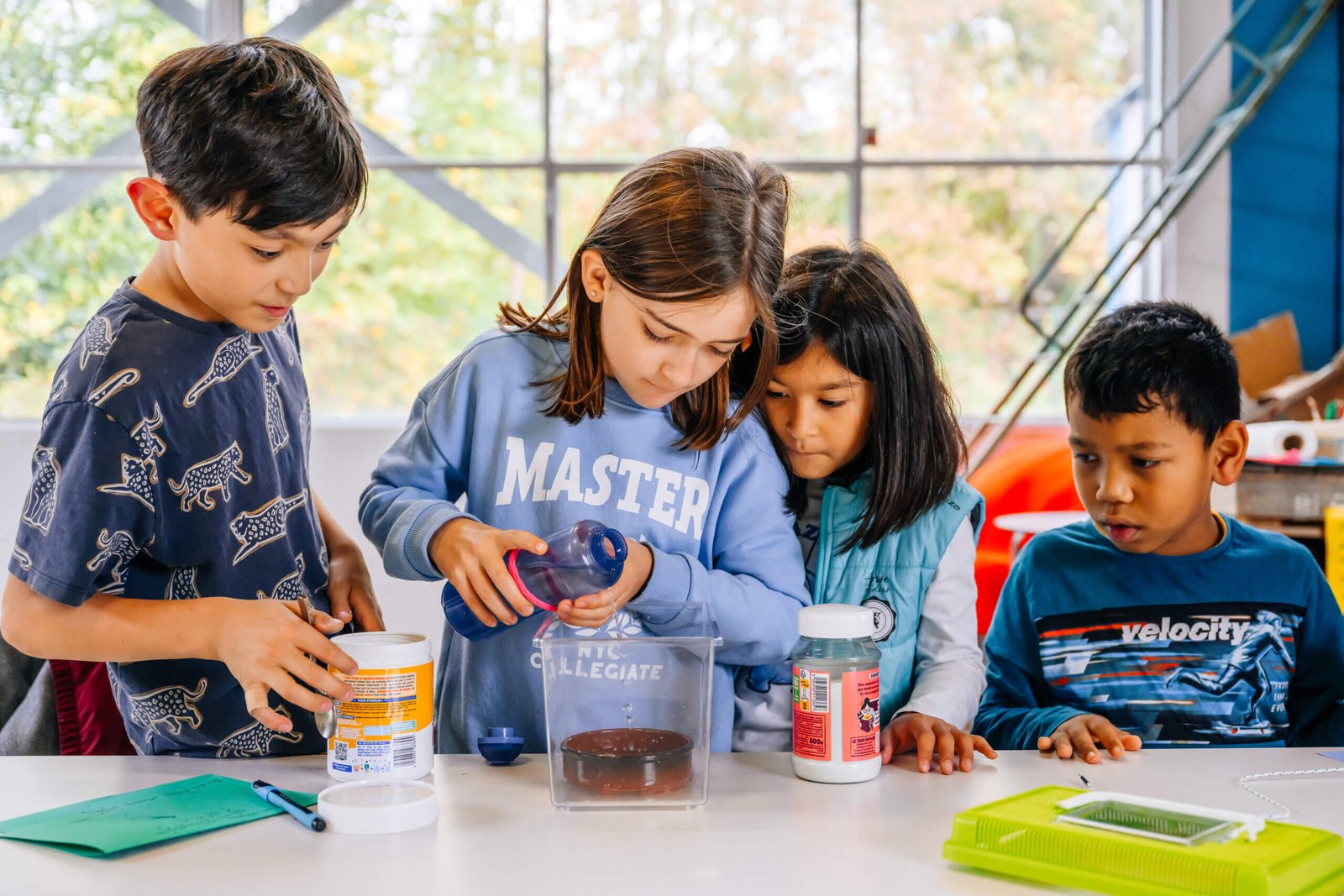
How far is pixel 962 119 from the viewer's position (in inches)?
161

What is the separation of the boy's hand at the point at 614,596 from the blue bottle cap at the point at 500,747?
158mm

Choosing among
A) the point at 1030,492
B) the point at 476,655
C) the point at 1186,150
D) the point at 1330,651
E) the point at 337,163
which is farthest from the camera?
the point at 1186,150

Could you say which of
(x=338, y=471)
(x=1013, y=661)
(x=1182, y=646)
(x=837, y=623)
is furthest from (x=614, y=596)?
(x=338, y=471)

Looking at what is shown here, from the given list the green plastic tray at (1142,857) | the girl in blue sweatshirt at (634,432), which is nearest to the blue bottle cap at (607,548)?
the girl in blue sweatshirt at (634,432)

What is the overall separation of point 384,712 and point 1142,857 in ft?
1.96

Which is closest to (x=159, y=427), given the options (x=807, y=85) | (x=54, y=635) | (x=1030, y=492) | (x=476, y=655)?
(x=54, y=635)

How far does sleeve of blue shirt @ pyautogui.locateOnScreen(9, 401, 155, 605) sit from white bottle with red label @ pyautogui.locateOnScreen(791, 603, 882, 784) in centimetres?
64

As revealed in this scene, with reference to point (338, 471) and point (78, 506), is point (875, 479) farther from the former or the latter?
point (338, 471)

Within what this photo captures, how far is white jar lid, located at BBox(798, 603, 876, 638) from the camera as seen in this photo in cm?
100

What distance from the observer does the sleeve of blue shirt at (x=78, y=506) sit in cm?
103

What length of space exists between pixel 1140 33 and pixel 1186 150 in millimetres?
490

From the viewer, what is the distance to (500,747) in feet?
3.59

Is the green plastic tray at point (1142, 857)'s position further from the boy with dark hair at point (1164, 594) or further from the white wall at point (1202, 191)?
the white wall at point (1202, 191)

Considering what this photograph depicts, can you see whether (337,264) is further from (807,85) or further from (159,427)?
(159,427)
